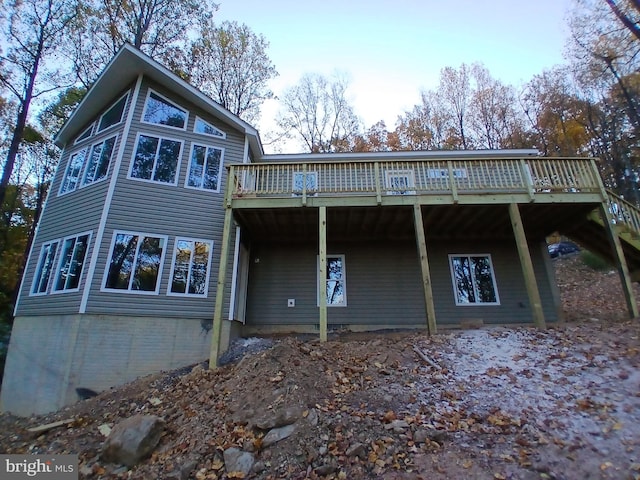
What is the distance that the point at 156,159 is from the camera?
1009cm

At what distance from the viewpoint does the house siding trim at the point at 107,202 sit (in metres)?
8.30

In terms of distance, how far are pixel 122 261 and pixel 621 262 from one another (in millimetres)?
12871

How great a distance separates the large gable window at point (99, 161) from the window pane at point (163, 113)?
139cm

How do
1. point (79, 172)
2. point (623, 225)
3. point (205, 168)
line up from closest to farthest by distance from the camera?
1. point (623, 225)
2. point (205, 168)
3. point (79, 172)

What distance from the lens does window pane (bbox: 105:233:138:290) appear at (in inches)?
339

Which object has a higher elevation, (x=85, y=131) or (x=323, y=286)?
(x=85, y=131)

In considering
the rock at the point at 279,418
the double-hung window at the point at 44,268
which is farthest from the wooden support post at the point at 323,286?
the double-hung window at the point at 44,268

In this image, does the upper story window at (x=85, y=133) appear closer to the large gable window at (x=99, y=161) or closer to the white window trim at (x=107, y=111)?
the white window trim at (x=107, y=111)

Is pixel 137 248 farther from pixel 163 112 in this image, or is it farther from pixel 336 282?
pixel 336 282

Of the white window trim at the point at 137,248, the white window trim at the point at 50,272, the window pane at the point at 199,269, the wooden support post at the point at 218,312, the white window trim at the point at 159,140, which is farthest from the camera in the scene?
the white window trim at the point at 159,140

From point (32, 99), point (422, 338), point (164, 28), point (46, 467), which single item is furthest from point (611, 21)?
point (32, 99)

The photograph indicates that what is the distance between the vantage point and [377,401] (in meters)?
4.89

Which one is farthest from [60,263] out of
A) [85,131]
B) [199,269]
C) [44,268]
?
[85,131]

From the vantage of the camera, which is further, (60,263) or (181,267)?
(60,263)
